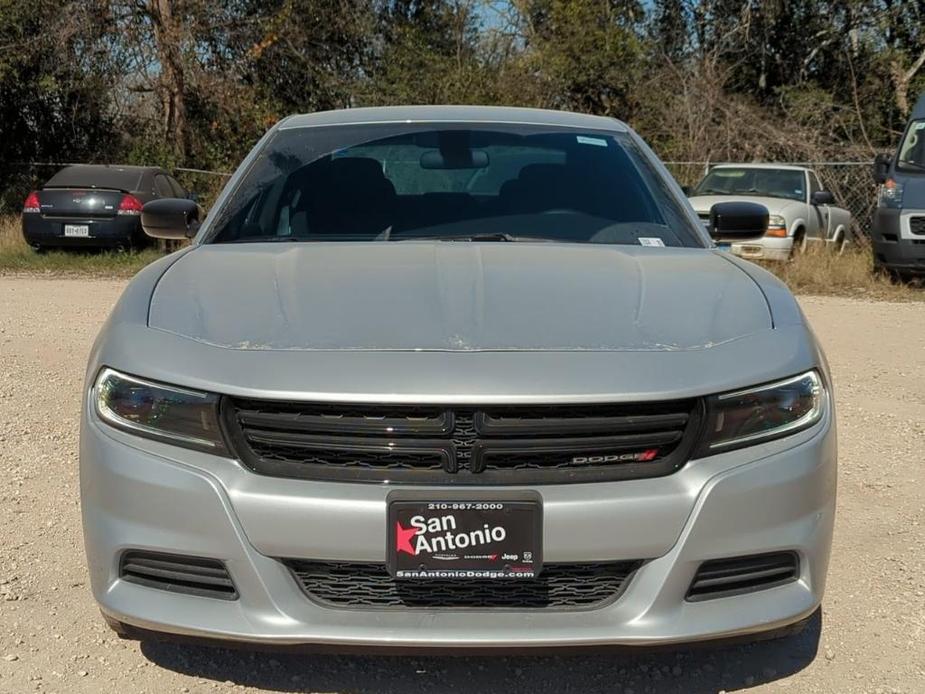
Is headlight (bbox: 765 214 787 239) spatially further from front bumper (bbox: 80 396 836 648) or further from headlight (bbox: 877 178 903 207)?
front bumper (bbox: 80 396 836 648)

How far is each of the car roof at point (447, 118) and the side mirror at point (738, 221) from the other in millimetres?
566

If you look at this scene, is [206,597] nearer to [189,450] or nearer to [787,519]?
[189,450]

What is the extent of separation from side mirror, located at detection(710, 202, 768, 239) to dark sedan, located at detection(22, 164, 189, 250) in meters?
11.5

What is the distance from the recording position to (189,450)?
251cm

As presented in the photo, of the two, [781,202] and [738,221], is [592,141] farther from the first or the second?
[781,202]

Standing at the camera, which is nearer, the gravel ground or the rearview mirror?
the gravel ground

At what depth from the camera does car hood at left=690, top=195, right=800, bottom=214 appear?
43.0 feet

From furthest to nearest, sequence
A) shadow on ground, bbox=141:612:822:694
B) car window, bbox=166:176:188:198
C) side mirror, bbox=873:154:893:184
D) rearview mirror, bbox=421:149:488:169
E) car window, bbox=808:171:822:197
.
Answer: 1. car window, bbox=166:176:188:198
2. car window, bbox=808:171:822:197
3. side mirror, bbox=873:154:893:184
4. rearview mirror, bbox=421:149:488:169
5. shadow on ground, bbox=141:612:822:694

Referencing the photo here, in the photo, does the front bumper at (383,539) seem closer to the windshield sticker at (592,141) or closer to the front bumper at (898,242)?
the windshield sticker at (592,141)

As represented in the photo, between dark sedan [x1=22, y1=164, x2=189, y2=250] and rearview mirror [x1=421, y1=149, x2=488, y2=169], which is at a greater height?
rearview mirror [x1=421, y1=149, x2=488, y2=169]

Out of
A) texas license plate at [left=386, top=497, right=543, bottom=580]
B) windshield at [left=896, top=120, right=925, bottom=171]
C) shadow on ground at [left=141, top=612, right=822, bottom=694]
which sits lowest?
shadow on ground at [left=141, top=612, right=822, bottom=694]

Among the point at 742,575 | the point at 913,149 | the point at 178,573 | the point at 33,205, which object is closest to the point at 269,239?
the point at 178,573

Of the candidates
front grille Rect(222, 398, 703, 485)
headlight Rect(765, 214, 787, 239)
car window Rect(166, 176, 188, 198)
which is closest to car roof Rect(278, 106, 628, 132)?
front grille Rect(222, 398, 703, 485)

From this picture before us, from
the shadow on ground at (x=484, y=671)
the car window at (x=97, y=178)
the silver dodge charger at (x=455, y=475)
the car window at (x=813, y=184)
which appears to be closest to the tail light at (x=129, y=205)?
the car window at (x=97, y=178)
